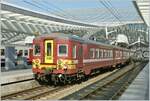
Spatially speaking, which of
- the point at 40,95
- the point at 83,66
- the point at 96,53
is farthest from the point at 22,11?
the point at 40,95

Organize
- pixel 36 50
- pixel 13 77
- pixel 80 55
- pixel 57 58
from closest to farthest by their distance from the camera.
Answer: pixel 57 58 → pixel 36 50 → pixel 80 55 → pixel 13 77

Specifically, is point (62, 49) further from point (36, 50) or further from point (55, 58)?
point (36, 50)

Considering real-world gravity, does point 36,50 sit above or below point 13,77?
above

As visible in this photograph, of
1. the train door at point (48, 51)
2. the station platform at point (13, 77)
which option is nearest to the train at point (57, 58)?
the train door at point (48, 51)

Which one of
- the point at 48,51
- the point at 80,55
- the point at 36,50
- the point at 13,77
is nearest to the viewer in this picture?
the point at 48,51

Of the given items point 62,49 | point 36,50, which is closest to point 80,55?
point 62,49

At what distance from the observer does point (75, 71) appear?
66.3 ft

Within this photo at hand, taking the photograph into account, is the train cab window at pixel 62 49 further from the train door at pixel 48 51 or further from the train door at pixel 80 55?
the train door at pixel 80 55

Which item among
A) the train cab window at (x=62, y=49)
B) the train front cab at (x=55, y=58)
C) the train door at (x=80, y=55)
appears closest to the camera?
the train front cab at (x=55, y=58)

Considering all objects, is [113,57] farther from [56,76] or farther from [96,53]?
[56,76]

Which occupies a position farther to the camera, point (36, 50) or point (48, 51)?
point (36, 50)

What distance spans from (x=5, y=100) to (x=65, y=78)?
5.68m

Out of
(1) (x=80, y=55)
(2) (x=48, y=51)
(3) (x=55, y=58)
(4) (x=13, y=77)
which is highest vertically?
(2) (x=48, y=51)

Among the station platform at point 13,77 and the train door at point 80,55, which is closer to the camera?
the train door at point 80,55
